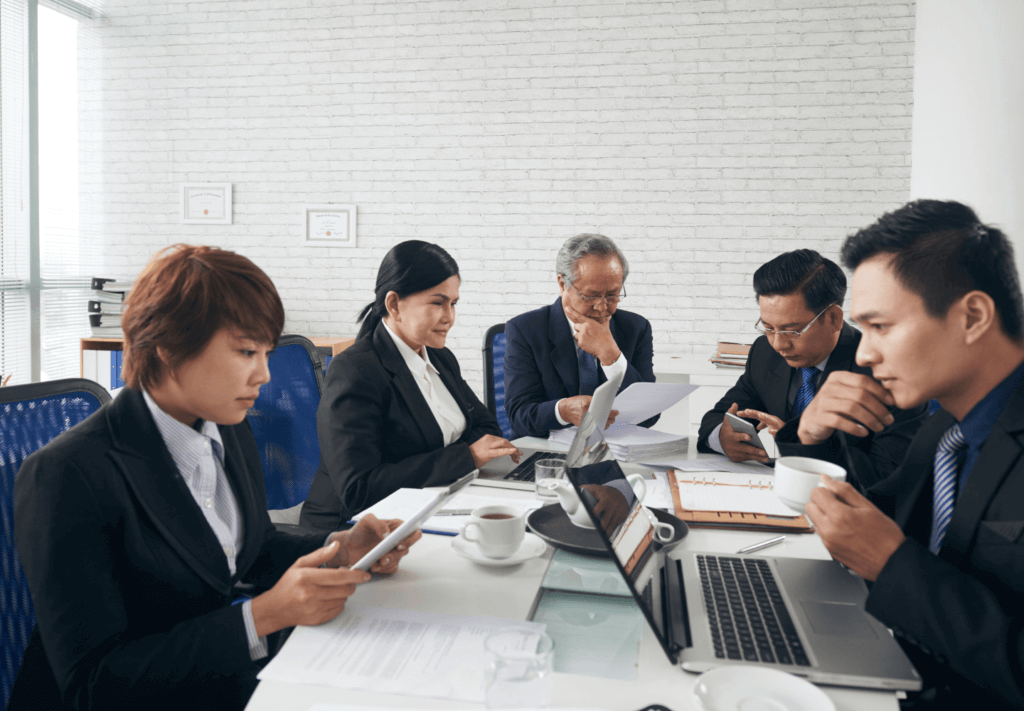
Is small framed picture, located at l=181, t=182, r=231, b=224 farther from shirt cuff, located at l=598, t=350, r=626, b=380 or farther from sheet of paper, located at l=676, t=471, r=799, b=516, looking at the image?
sheet of paper, located at l=676, t=471, r=799, b=516

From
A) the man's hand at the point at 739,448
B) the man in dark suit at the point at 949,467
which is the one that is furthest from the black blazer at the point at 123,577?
the man's hand at the point at 739,448

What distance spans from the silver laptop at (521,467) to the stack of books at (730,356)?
2.56 metres

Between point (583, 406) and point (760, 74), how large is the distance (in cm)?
334

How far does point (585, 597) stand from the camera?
1.03 metres

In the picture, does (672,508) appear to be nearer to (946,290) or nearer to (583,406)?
(946,290)

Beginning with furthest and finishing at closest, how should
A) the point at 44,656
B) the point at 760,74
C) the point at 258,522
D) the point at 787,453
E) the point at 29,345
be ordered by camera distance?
the point at 29,345 < the point at 760,74 < the point at 787,453 < the point at 258,522 < the point at 44,656

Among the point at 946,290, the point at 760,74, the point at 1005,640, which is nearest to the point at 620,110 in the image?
the point at 760,74

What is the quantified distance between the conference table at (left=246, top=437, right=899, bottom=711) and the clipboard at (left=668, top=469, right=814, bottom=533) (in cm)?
2

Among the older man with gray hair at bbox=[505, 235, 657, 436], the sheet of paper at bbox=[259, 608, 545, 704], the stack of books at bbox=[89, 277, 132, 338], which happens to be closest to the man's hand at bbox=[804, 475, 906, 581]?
the sheet of paper at bbox=[259, 608, 545, 704]

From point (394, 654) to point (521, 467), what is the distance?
94cm

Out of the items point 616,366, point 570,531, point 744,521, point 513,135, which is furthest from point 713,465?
point 513,135

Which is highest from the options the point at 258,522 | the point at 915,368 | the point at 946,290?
the point at 946,290

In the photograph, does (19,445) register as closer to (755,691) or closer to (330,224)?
(755,691)

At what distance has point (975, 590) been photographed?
2.76 ft
